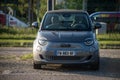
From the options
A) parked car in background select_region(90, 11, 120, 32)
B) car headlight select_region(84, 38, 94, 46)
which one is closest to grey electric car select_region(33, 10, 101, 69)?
car headlight select_region(84, 38, 94, 46)

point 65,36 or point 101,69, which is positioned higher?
point 65,36

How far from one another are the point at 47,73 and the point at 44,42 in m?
0.91

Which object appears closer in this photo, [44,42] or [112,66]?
[44,42]

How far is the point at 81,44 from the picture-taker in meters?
11.6

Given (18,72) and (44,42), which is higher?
(44,42)

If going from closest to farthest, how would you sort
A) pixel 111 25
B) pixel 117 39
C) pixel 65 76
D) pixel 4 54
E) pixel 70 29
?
pixel 65 76 < pixel 70 29 < pixel 4 54 < pixel 117 39 < pixel 111 25

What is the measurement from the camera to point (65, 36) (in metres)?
11.8

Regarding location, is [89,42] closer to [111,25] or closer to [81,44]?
[81,44]

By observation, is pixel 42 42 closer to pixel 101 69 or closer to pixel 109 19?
pixel 101 69

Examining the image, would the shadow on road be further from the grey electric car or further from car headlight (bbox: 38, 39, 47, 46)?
car headlight (bbox: 38, 39, 47, 46)

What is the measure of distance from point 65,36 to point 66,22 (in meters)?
1.18

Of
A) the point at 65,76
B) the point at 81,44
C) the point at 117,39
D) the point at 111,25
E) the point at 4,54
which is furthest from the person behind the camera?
the point at 111,25

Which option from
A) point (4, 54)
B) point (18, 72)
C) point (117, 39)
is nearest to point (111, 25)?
point (117, 39)

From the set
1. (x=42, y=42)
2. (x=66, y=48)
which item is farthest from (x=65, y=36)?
(x=42, y=42)
